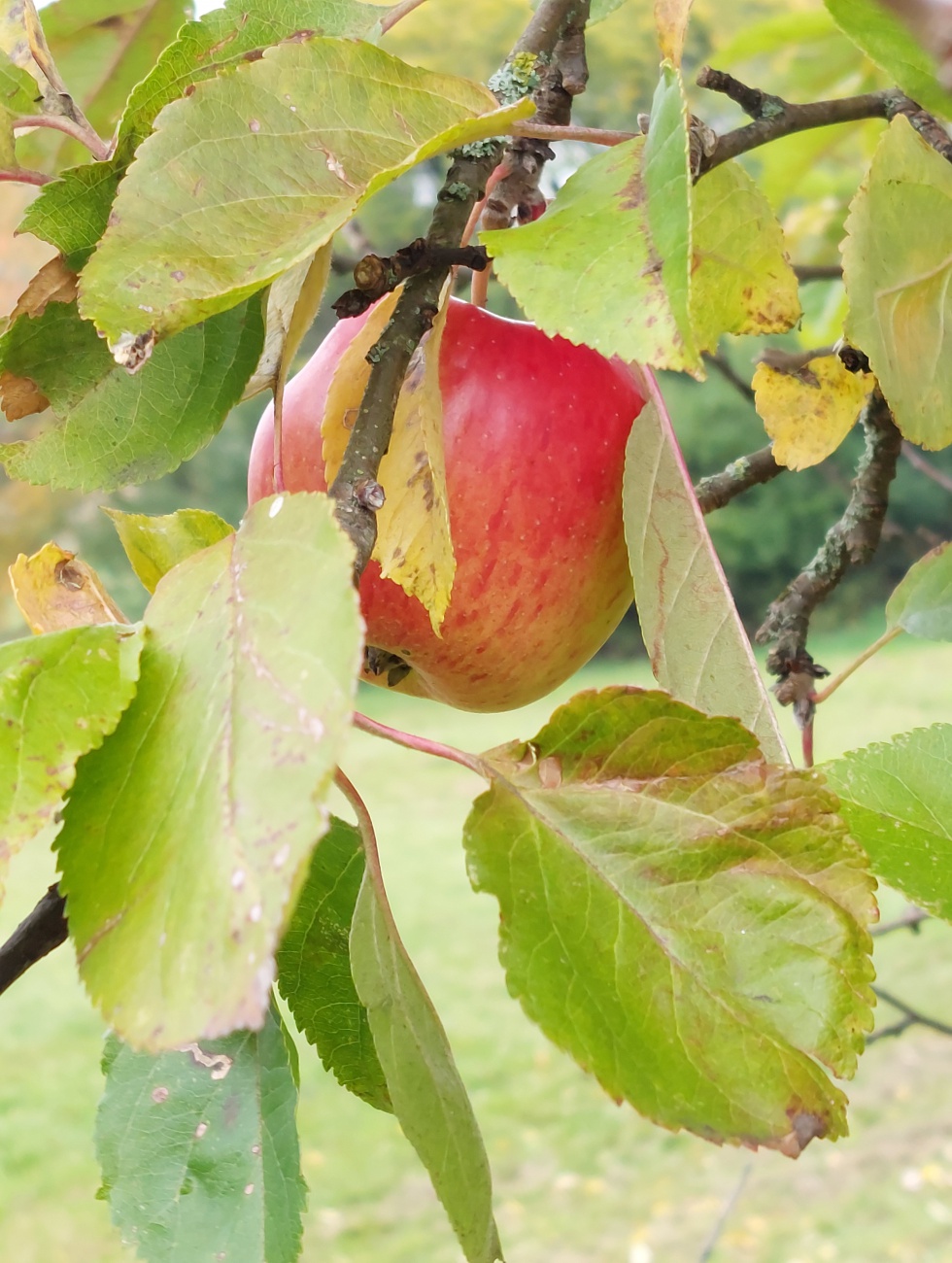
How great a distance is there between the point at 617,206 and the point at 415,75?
7 centimetres

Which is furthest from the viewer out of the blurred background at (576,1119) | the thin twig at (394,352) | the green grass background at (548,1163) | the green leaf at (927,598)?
the green grass background at (548,1163)

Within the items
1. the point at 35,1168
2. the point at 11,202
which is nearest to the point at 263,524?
the point at 11,202

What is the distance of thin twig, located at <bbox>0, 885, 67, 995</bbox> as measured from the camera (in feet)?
0.97

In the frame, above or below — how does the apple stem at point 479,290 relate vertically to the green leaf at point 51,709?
below

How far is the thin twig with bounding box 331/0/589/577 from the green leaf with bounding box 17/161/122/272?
0.09 meters

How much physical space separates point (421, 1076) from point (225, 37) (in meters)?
0.34

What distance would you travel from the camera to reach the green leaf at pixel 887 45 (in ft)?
1.50

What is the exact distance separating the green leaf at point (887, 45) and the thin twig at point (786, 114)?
0.02 metres

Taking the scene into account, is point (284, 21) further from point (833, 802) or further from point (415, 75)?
point (833, 802)

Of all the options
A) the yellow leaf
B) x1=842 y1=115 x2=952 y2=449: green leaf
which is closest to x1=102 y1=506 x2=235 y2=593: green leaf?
the yellow leaf

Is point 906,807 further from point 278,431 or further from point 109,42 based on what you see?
point 109,42

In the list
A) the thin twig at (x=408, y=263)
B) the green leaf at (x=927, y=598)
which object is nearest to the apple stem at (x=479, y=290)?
the thin twig at (x=408, y=263)

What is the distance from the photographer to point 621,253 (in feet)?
1.02

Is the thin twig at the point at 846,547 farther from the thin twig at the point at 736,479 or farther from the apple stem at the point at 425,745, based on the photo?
the apple stem at the point at 425,745
